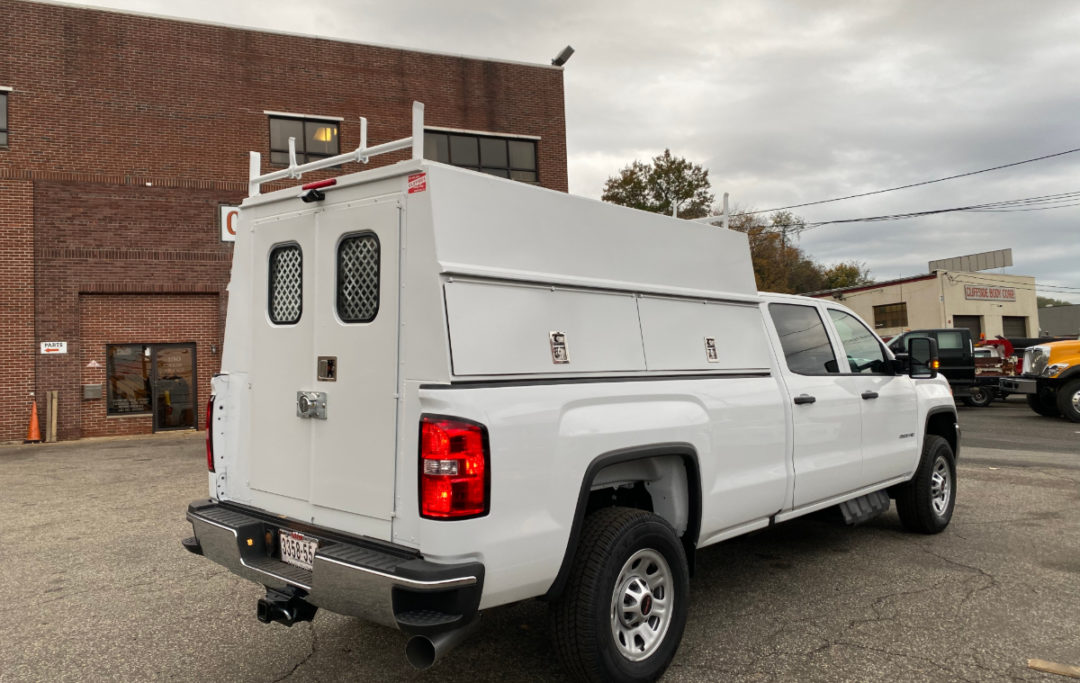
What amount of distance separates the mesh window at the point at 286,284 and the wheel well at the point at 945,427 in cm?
536

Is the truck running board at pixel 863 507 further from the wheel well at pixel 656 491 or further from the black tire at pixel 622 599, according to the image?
the black tire at pixel 622 599

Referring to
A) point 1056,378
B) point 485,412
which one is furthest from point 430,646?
point 1056,378

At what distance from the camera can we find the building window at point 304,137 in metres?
18.5

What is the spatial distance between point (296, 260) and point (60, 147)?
1650cm

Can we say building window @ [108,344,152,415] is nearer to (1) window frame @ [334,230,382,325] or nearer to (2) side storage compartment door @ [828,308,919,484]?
(1) window frame @ [334,230,382,325]

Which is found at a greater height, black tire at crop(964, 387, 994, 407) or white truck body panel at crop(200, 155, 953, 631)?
white truck body panel at crop(200, 155, 953, 631)

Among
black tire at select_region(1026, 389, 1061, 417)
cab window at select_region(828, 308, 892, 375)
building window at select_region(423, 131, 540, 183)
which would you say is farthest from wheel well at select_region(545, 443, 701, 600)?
building window at select_region(423, 131, 540, 183)

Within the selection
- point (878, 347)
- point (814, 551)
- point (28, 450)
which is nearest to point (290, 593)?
point (814, 551)

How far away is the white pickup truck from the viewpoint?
283cm

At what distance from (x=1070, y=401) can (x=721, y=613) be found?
Answer: 48.0ft

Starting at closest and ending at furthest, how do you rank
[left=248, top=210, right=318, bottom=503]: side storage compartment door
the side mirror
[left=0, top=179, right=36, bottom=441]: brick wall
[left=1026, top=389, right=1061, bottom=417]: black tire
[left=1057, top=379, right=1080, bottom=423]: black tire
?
[left=248, top=210, right=318, bottom=503]: side storage compartment door < the side mirror < [left=1057, top=379, right=1080, bottom=423]: black tire < [left=1026, top=389, right=1061, bottom=417]: black tire < [left=0, top=179, right=36, bottom=441]: brick wall

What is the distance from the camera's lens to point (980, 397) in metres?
19.1

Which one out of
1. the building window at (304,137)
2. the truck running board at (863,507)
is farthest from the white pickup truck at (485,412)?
the building window at (304,137)

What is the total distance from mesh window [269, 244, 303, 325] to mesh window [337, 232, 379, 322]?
1.19 feet
